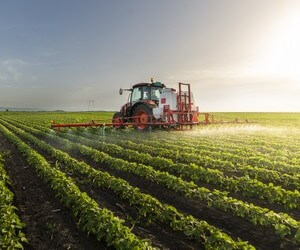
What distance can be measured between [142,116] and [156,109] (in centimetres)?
116

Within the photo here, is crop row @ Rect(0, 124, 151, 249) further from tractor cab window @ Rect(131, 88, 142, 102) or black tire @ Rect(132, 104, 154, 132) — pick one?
tractor cab window @ Rect(131, 88, 142, 102)

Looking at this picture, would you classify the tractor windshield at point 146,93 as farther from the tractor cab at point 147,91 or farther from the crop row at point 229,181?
the crop row at point 229,181

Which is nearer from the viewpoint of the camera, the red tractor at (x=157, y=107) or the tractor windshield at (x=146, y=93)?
the red tractor at (x=157, y=107)

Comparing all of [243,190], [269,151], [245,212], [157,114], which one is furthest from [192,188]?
[157,114]

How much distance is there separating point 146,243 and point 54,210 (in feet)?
8.59

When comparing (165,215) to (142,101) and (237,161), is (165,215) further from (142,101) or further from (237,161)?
(142,101)

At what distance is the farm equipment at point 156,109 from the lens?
61.0 feet

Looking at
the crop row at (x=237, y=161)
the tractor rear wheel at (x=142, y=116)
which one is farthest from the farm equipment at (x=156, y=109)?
the crop row at (x=237, y=161)

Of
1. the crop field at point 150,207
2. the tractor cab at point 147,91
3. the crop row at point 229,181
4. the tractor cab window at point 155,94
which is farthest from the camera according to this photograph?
the tractor cab window at point 155,94

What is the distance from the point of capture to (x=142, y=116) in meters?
19.3

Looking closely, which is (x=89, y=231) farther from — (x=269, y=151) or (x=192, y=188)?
(x=269, y=151)

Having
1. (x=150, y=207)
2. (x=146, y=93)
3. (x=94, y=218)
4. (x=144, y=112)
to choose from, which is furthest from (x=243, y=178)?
(x=146, y=93)

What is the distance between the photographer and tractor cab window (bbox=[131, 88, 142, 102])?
20.6 metres

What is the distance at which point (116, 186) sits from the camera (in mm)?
7449
